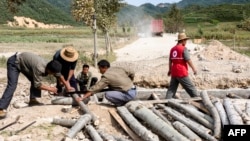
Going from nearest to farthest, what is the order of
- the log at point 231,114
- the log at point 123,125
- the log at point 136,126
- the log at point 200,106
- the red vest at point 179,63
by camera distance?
the log at point 136,126 < the log at point 231,114 < the log at point 123,125 < the log at point 200,106 < the red vest at point 179,63

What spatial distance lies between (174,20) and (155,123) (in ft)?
213

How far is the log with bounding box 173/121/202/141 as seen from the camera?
6.71m

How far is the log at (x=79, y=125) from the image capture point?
23.8 ft

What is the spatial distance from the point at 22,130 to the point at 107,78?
6.30 ft

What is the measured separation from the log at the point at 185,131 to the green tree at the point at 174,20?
206ft

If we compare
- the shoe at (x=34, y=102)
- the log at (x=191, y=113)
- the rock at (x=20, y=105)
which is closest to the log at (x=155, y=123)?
the log at (x=191, y=113)

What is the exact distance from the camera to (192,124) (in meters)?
7.20

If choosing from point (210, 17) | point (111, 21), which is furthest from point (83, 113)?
point (210, 17)

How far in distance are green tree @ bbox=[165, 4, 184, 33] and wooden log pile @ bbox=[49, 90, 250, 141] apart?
61817mm

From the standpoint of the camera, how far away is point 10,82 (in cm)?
855

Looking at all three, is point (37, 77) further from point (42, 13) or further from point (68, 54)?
point (42, 13)

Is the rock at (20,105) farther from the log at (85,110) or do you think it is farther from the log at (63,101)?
the log at (85,110)

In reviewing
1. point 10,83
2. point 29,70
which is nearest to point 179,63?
point 29,70

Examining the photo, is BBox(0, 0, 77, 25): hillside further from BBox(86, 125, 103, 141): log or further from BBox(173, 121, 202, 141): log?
BBox(173, 121, 202, 141): log
